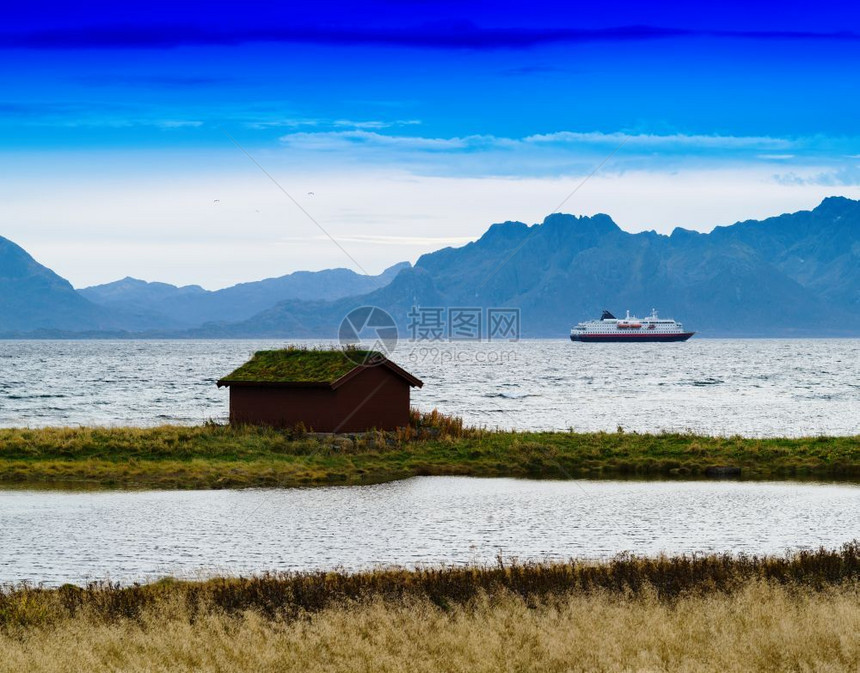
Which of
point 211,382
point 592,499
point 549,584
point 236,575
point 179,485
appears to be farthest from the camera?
point 211,382

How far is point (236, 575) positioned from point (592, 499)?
1377 centimetres

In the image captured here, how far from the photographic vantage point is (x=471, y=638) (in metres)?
13.8

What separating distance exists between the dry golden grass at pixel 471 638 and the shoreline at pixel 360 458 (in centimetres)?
1758

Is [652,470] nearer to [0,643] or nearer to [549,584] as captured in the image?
[549,584]

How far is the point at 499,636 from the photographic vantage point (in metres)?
14.1

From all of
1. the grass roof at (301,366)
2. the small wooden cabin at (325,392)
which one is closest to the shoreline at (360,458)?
the small wooden cabin at (325,392)

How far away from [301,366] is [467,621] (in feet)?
83.1

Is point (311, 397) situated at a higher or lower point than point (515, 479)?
higher

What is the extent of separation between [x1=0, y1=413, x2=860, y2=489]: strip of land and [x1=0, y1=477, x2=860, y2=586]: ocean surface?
2260 mm

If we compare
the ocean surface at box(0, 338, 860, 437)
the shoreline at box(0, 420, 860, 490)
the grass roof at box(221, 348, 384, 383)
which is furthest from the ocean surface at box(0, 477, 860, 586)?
the ocean surface at box(0, 338, 860, 437)

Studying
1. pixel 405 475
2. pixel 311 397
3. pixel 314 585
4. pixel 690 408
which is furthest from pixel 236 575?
pixel 690 408

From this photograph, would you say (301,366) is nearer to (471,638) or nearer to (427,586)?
(427,586)

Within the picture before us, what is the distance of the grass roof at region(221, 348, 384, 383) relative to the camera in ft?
125

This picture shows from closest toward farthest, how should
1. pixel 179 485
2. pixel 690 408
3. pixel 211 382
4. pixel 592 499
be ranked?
pixel 592 499 → pixel 179 485 → pixel 690 408 → pixel 211 382
